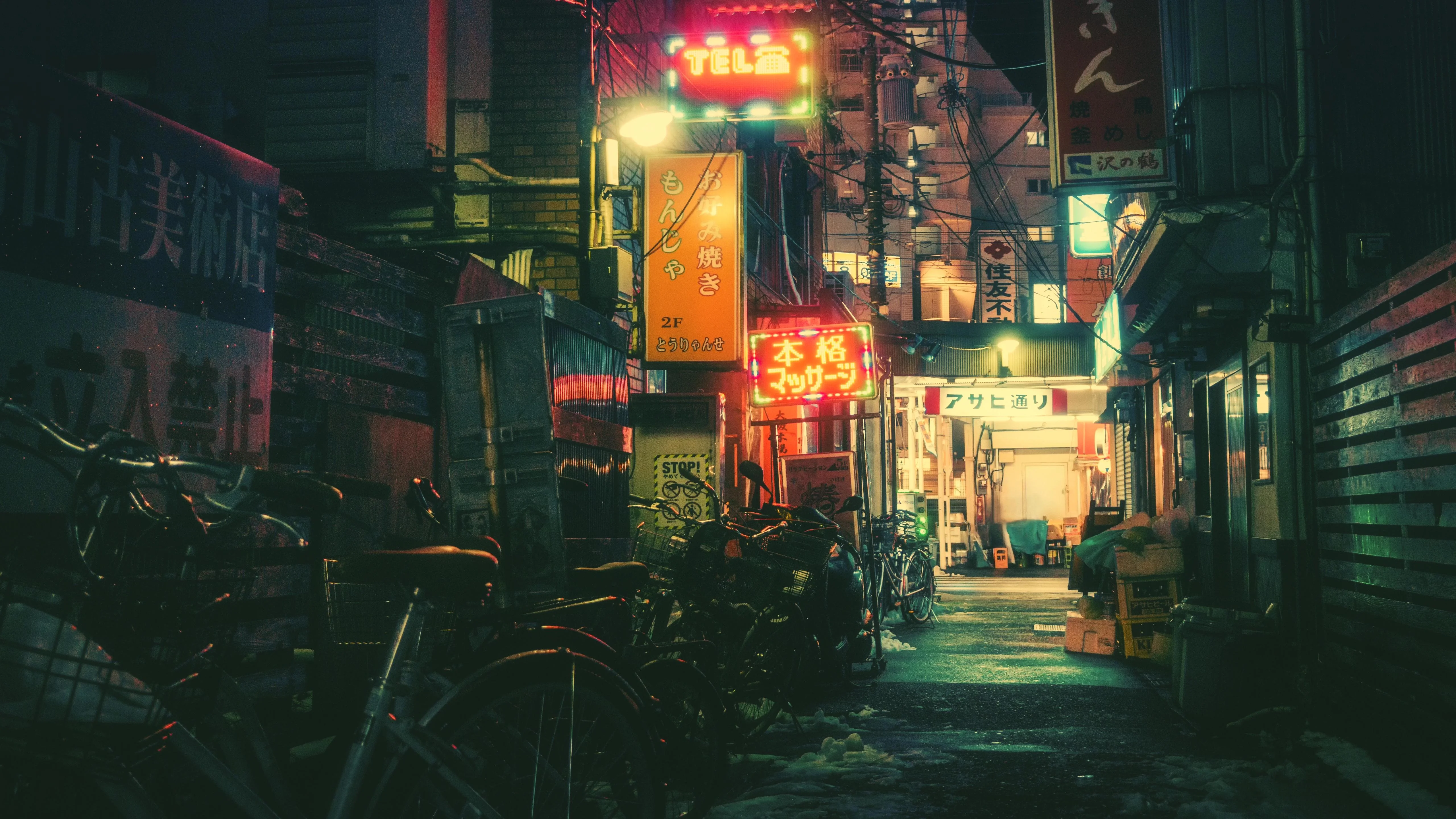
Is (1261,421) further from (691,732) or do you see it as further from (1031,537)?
(1031,537)

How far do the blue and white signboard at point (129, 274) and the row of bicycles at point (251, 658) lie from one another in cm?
29

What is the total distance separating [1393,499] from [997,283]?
34532 mm

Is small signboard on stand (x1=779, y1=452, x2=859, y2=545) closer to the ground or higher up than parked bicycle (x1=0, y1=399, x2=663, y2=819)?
higher up

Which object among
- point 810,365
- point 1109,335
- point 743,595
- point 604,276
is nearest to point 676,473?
point 604,276

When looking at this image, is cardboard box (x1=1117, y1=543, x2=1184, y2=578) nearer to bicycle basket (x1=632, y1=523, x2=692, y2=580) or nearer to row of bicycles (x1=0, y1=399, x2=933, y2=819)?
bicycle basket (x1=632, y1=523, x2=692, y2=580)

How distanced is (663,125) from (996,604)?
13547mm

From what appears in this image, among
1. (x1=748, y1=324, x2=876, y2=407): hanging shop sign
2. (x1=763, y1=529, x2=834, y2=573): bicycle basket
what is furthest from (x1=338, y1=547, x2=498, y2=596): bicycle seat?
(x1=748, y1=324, x2=876, y2=407): hanging shop sign

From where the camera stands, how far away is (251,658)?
5.46 metres

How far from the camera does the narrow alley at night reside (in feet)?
10.6

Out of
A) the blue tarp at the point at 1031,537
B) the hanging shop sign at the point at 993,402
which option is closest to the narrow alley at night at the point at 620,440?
the hanging shop sign at the point at 993,402

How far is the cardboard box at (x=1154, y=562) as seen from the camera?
480 inches

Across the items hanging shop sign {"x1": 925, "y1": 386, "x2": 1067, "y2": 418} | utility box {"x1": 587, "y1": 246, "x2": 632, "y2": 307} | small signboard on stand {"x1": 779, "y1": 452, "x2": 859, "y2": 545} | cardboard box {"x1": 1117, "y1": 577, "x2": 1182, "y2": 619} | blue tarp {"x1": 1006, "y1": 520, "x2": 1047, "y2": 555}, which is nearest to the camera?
utility box {"x1": 587, "y1": 246, "x2": 632, "y2": 307}

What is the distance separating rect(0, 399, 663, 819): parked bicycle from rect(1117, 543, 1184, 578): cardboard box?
31.6ft

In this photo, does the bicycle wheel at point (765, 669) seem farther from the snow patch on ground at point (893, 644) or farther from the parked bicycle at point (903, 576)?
the parked bicycle at point (903, 576)
